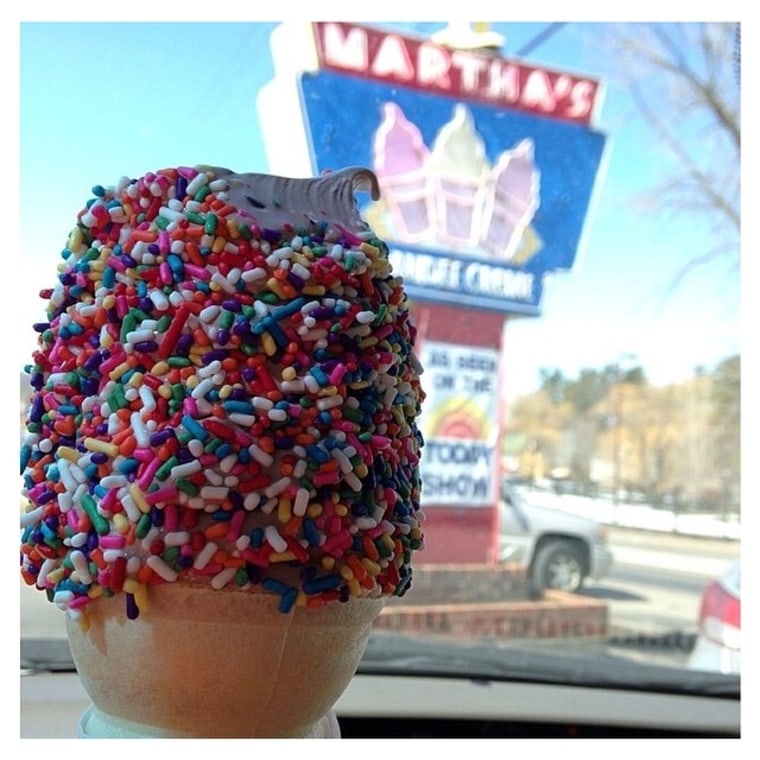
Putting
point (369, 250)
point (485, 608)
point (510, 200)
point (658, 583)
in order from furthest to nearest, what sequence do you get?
point (658, 583) → point (510, 200) → point (485, 608) → point (369, 250)

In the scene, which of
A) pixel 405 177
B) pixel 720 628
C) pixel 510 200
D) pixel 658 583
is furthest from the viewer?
pixel 658 583

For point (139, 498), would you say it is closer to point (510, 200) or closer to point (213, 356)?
point (213, 356)

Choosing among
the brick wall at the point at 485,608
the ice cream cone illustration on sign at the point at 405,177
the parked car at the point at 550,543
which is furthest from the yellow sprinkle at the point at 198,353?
the parked car at the point at 550,543

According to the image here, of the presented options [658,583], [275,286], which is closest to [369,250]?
[275,286]

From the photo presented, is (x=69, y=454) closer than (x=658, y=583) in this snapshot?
Yes

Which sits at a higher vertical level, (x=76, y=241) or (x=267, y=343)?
(x=76, y=241)

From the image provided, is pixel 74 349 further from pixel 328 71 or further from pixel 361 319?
pixel 328 71
